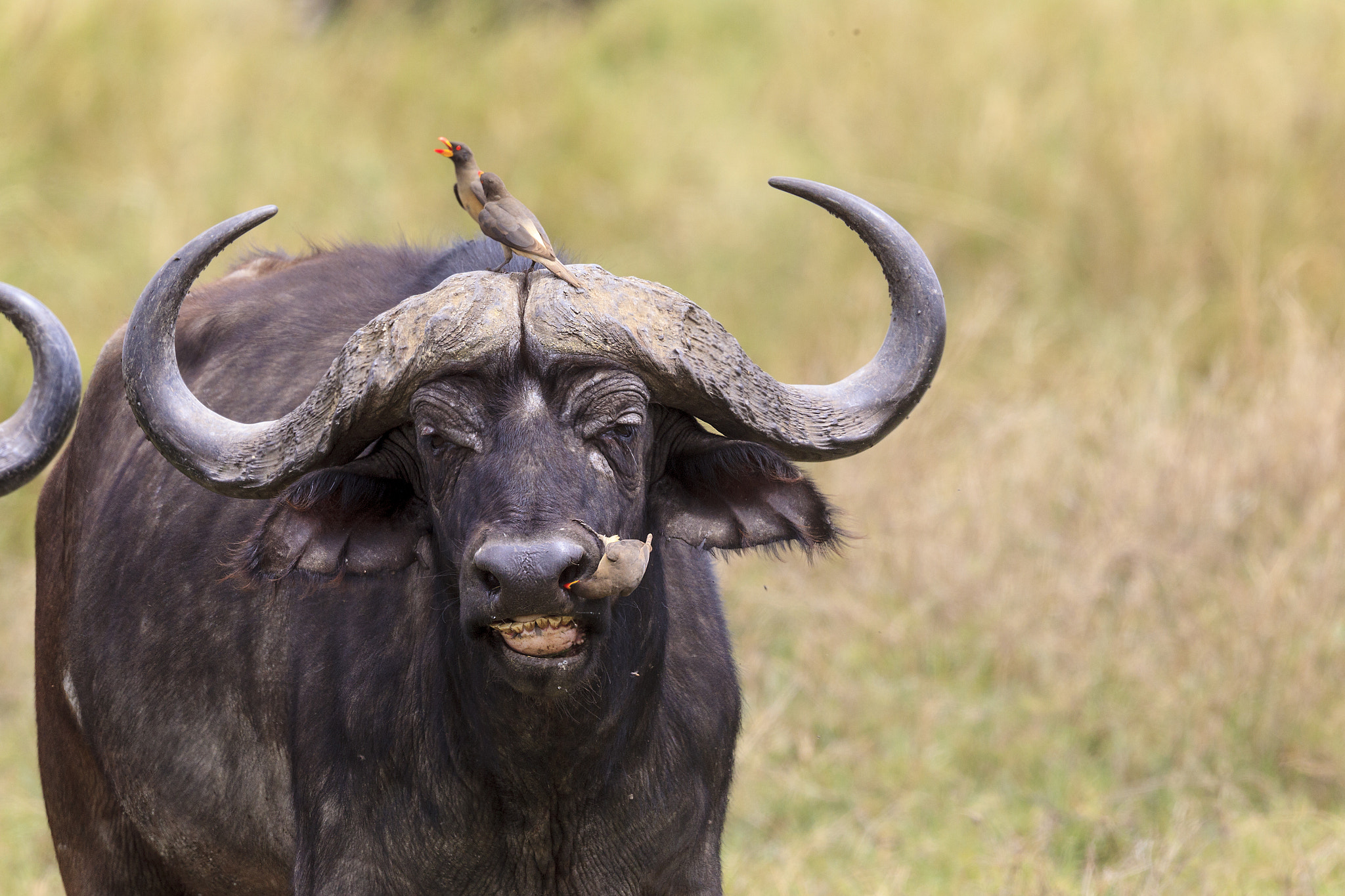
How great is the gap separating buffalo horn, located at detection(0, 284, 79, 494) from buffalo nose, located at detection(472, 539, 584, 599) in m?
1.58

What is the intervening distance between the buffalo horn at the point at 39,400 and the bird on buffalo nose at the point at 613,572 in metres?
1.62

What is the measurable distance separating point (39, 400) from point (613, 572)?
1.74m

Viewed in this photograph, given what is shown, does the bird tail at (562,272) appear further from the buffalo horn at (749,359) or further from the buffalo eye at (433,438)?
the buffalo eye at (433,438)

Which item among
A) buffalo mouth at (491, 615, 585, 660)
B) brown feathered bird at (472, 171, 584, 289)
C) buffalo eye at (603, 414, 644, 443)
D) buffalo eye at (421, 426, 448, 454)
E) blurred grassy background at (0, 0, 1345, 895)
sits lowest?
blurred grassy background at (0, 0, 1345, 895)

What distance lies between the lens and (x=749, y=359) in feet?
9.55

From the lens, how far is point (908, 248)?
290 cm

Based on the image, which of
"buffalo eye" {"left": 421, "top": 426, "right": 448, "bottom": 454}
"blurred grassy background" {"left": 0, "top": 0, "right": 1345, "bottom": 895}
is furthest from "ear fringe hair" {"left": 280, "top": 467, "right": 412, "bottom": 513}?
"blurred grassy background" {"left": 0, "top": 0, "right": 1345, "bottom": 895}

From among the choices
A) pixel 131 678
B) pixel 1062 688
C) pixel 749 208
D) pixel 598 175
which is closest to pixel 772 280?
pixel 749 208

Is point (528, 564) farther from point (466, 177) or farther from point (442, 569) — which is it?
point (466, 177)

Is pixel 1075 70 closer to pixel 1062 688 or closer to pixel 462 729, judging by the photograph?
pixel 1062 688

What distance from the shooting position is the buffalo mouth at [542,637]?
2.68 metres

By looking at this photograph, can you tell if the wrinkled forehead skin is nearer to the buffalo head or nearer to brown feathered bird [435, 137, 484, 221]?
the buffalo head

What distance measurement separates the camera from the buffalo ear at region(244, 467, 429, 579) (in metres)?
3.01

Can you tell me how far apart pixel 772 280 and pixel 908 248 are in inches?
234
